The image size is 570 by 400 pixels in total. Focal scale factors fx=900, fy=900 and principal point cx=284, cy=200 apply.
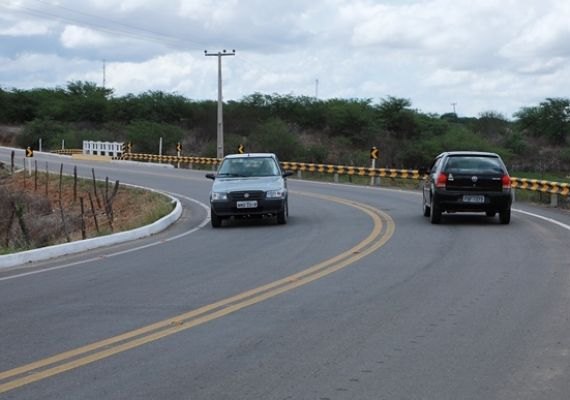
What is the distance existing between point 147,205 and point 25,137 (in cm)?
6489

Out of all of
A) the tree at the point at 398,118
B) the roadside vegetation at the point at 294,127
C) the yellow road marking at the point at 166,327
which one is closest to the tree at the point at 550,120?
the roadside vegetation at the point at 294,127

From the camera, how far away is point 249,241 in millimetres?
16859

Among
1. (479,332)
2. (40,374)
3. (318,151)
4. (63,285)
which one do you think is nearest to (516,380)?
(479,332)

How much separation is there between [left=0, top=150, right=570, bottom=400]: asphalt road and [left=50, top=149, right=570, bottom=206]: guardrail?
8.66 metres

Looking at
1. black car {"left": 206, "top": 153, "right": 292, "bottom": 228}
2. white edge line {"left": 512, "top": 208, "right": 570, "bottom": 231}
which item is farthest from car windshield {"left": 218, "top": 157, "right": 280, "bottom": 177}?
white edge line {"left": 512, "top": 208, "right": 570, "bottom": 231}

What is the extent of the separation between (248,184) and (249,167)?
1217 millimetres

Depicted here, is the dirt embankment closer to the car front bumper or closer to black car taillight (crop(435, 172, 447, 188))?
the car front bumper

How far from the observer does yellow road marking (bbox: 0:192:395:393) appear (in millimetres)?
7051

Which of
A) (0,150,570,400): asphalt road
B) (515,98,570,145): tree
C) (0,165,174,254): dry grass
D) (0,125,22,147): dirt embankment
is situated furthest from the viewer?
(0,125,22,147): dirt embankment

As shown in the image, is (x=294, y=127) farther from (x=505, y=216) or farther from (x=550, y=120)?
(x=505, y=216)

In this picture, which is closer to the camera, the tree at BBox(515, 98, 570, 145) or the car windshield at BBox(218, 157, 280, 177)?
the car windshield at BBox(218, 157, 280, 177)

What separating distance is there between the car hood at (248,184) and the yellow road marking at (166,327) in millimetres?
5610

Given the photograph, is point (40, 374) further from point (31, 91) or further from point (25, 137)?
point (31, 91)

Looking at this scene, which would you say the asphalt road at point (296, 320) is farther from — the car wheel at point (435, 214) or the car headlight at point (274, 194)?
the car headlight at point (274, 194)
